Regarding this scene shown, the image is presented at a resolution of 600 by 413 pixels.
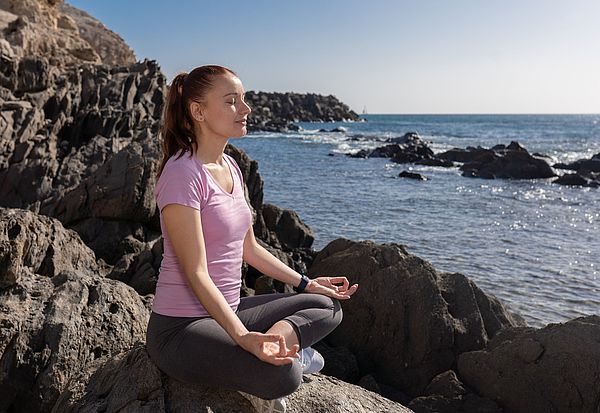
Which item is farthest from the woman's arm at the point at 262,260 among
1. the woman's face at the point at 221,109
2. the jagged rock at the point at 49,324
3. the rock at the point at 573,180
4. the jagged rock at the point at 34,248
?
the rock at the point at 573,180

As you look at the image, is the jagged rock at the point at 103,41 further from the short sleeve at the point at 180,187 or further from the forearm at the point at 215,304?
the forearm at the point at 215,304

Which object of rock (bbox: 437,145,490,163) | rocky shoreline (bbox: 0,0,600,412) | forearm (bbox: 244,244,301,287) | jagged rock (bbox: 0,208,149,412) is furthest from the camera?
rock (bbox: 437,145,490,163)

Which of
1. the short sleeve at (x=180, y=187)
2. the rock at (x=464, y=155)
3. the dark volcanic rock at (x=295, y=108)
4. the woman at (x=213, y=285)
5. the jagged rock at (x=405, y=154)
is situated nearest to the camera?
the woman at (x=213, y=285)

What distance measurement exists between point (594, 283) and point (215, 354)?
37.6 feet

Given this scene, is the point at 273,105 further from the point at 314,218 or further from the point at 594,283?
the point at 594,283

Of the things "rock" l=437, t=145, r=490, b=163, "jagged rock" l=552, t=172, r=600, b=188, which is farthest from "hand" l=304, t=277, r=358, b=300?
"rock" l=437, t=145, r=490, b=163

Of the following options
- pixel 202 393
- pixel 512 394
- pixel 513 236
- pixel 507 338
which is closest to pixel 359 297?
pixel 507 338

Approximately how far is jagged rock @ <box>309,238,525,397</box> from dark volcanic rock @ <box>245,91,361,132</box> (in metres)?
88.4

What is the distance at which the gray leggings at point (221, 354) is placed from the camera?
3.08 meters

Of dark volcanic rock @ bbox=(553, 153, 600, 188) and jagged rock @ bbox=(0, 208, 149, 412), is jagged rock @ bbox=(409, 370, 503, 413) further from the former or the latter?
dark volcanic rock @ bbox=(553, 153, 600, 188)

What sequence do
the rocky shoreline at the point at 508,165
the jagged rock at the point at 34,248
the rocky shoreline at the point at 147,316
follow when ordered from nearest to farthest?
the rocky shoreline at the point at 147,316
the jagged rock at the point at 34,248
the rocky shoreline at the point at 508,165

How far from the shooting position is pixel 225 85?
3553mm

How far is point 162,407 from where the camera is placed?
10.5 feet

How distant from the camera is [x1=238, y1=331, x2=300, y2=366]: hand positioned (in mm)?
3000
